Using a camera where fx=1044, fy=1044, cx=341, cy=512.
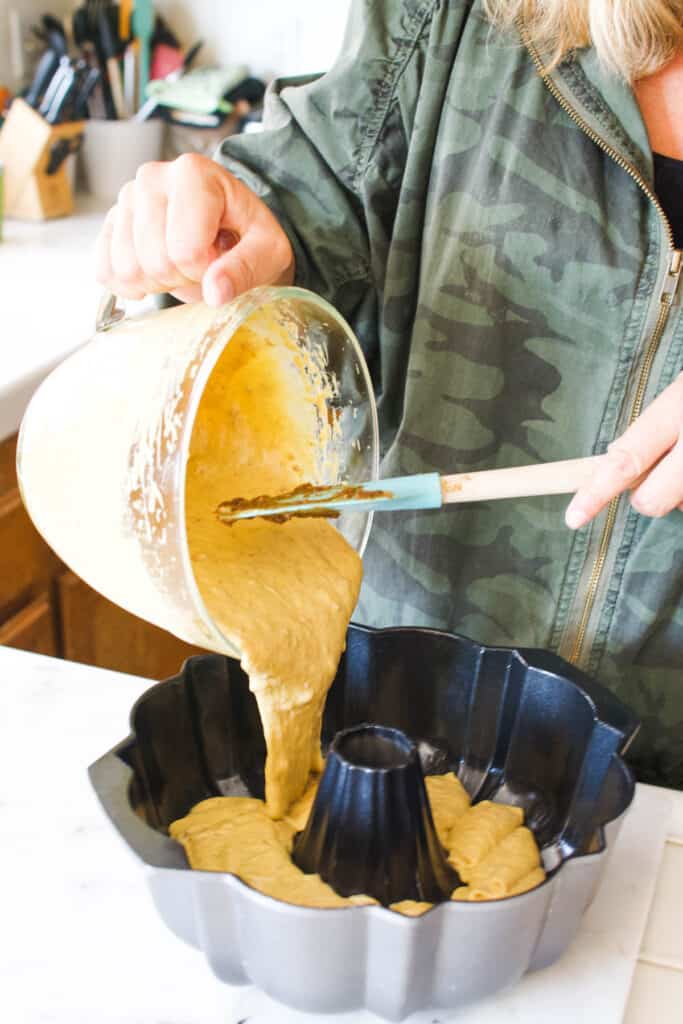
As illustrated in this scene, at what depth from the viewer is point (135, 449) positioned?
0.55 meters

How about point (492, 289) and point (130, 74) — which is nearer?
point (492, 289)

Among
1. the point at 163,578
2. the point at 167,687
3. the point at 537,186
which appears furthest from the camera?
the point at 537,186

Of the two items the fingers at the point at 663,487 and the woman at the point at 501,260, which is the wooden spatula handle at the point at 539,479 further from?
the woman at the point at 501,260

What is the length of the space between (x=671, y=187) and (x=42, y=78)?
132 cm

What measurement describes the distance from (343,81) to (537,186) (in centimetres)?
17

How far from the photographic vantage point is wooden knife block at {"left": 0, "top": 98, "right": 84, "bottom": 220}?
1.69 meters

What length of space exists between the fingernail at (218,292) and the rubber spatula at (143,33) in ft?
4.71

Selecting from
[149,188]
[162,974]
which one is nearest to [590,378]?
[149,188]

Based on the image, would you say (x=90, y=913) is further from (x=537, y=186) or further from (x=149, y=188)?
(x=537, y=186)

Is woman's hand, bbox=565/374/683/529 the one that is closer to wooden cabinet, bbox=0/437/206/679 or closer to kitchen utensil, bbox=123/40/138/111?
wooden cabinet, bbox=0/437/206/679

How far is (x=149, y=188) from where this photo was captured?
0.70 m

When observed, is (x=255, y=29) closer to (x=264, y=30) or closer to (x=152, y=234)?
(x=264, y=30)

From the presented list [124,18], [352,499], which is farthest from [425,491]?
[124,18]

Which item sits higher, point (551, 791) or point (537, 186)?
point (537, 186)
